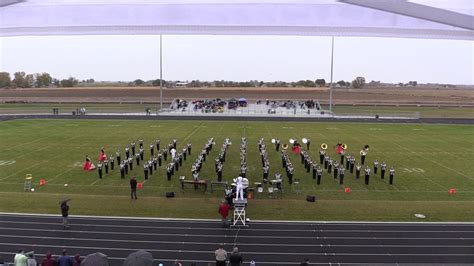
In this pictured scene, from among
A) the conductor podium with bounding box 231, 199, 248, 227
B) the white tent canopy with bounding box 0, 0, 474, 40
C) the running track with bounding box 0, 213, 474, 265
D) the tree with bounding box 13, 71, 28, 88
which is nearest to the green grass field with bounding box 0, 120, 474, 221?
the conductor podium with bounding box 231, 199, 248, 227

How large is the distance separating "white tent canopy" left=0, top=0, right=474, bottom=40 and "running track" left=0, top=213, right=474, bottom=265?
6.90 metres

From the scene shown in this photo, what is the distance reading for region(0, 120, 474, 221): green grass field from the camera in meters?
12.6

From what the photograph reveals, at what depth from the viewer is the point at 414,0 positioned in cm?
266

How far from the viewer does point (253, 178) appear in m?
16.6

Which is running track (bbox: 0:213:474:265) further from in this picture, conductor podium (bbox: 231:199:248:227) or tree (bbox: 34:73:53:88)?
tree (bbox: 34:73:53:88)

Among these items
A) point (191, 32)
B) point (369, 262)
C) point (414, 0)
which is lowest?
point (369, 262)

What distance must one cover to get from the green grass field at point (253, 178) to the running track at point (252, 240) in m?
0.80

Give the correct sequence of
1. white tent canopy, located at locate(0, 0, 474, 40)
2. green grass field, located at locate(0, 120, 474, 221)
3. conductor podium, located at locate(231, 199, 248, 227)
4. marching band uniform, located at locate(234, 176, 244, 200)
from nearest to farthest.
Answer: white tent canopy, located at locate(0, 0, 474, 40) < conductor podium, located at locate(231, 199, 248, 227) < marching band uniform, located at locate(234, 176, 244, 200) < green grass field, located at locate(0, 120, 474, 221)

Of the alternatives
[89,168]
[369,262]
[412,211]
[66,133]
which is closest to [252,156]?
[89,168]

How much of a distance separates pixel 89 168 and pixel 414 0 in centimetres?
1709

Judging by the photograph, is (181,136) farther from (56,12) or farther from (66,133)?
(56,12)

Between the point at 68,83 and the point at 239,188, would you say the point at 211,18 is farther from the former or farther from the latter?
the point at 68,83

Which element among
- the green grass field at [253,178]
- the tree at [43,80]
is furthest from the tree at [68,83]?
the green grass field at [253,178]

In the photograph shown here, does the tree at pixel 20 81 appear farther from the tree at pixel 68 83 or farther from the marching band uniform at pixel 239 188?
the marching band uniform at pixel 239 188
